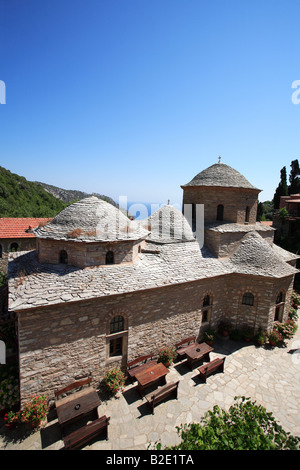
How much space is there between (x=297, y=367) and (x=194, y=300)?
231 inches

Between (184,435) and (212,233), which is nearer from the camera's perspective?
(184,435)

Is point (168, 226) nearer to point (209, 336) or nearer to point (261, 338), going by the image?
point (209, 336)

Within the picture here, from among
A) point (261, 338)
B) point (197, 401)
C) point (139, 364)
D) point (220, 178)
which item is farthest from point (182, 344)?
point (220, 178)

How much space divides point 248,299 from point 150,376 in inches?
285

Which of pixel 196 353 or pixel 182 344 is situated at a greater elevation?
pixel 196 353

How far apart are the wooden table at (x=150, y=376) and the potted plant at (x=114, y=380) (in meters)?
0.77

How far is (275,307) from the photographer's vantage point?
1277 centimetres

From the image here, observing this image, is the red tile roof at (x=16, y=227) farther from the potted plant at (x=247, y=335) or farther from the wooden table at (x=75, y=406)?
the potted plant at (x=247, y=335)

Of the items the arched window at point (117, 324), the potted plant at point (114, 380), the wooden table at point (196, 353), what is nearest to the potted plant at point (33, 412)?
the potted plant at point (114, 380)

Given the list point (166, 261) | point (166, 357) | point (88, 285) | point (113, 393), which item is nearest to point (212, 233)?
point (166, 261)

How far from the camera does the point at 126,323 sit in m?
9.48

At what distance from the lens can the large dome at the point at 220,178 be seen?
48.4ft
